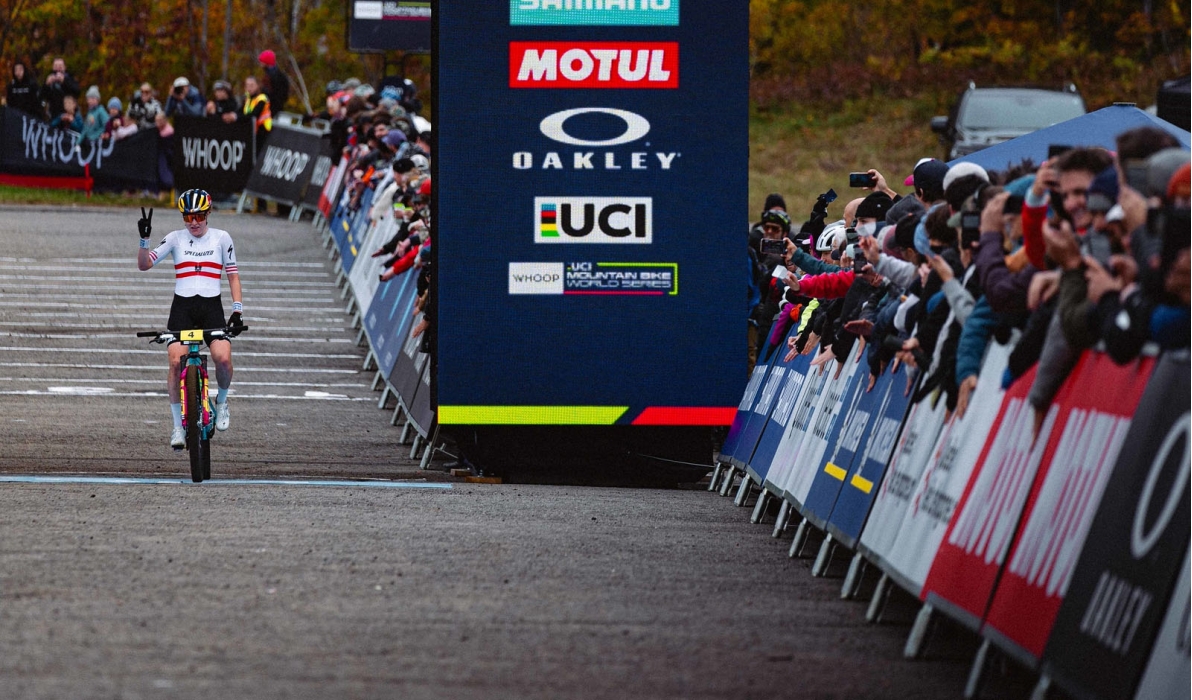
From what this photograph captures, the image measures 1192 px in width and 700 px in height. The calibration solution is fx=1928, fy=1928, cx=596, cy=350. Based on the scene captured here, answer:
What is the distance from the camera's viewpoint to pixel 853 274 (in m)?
11.3

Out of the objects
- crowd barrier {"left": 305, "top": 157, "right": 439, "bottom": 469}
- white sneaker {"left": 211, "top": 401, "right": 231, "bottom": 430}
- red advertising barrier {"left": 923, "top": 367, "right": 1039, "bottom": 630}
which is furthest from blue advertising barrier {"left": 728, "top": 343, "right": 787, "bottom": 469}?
red advertising barrier {"left": 923, "top": 367, "right": 1039, "bottom": 630}

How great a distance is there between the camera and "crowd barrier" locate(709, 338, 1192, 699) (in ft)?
18.5

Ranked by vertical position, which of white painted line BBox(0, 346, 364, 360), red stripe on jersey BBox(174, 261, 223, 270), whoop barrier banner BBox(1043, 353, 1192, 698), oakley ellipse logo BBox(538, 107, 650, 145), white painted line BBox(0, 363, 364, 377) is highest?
oakley ellipse logo BBox(538, 107, 650, 145)

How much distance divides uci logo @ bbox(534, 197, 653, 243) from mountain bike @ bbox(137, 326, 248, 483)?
7.48 ft

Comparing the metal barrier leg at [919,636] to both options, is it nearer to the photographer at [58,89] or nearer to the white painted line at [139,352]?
the white painted line at [139,352]

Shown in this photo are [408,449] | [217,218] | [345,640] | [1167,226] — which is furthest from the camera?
[217,218]

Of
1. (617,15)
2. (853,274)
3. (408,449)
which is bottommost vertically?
(408,449)

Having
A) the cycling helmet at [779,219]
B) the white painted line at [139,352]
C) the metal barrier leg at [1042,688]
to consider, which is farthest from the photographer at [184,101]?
the metal barrier leg at [1042,688]

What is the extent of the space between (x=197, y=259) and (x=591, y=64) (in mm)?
3154

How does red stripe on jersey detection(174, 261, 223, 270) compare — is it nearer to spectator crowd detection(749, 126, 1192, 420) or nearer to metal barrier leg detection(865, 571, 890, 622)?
spectator crowd detection(749, 126, 1192, 420)

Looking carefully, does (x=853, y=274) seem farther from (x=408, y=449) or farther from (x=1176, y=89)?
(x=1176, y=89)

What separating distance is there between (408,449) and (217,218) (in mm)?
18393

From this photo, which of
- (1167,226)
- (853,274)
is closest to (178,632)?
(1167,226)

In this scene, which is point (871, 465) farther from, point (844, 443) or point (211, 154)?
point (211, 154)
